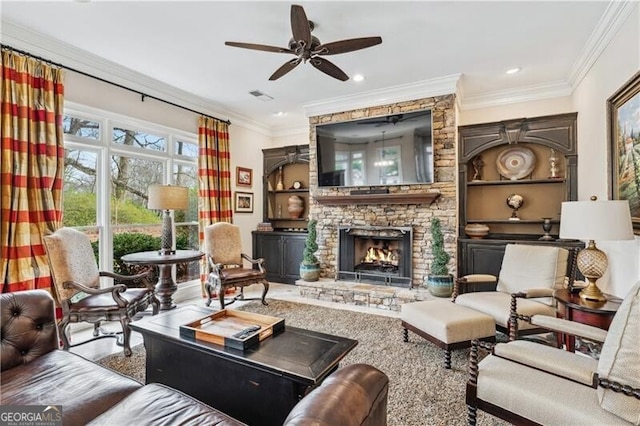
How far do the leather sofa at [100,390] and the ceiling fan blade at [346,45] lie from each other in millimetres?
2363

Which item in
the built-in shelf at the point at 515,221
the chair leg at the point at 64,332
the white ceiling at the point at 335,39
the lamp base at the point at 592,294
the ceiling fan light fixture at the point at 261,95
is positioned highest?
the ceiling fan light fixture at the point at 261,95

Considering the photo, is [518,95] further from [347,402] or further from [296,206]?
[347,402]

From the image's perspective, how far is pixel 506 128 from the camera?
4359 millimetres

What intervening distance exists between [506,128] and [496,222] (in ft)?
4.34

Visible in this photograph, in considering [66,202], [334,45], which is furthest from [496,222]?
[66,202]

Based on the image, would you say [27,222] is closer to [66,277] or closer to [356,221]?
[66,277]

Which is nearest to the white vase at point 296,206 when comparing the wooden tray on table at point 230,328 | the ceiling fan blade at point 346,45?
the ceiling fan blade at point 346,45

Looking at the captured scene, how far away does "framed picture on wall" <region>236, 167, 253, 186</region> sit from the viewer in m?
5.59

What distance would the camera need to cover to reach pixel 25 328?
5.62ft

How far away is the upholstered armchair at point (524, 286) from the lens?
2.64 m

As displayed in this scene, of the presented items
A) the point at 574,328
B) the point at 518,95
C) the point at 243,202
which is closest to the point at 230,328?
the point at 574,328

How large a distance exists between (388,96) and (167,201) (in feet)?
10.7

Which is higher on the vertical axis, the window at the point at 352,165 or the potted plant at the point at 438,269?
the window at the point at 352,165

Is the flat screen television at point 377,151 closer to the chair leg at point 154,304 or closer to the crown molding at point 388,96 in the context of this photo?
the crown molding at point 388,96
